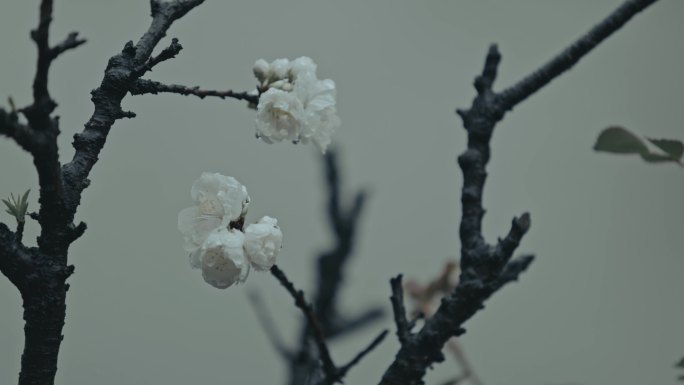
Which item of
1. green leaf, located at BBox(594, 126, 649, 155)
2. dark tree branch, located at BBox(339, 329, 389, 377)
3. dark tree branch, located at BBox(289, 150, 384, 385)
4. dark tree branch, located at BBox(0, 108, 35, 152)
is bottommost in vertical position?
dark tree branch, located at BBox(339, 329, 389, 377)

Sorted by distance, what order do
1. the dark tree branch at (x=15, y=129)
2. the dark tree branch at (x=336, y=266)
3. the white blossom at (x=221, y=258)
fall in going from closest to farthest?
the dark tree branch at (x=15, y=129)
the white blossom at (x=221, y=258)
the dark tree branch at (x=336, y=266)

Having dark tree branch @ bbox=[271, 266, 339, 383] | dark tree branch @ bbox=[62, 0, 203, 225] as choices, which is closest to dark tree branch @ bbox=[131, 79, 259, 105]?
dark tree branch @ bbox=[62, 0, 203, 225]

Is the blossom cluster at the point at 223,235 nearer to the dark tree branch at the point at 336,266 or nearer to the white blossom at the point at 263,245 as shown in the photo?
the white blossom at the point at 263,245

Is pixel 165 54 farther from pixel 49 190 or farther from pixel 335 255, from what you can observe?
pixel 335 255

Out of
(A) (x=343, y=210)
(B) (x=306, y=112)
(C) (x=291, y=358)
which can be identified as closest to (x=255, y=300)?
(C) (x=291, y=358)

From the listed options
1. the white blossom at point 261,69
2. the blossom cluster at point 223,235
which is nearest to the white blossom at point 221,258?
the blossom cluster at point 223,235

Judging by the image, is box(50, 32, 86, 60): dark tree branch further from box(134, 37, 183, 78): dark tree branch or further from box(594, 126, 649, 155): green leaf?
box(594, 126, 649, 155): green leaf

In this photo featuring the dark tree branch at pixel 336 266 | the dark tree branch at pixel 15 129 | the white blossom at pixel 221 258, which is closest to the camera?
the dark tree branch at pixel 15 129

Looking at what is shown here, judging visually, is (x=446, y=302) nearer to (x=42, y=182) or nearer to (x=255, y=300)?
(x=42, y=182)
